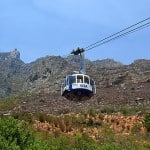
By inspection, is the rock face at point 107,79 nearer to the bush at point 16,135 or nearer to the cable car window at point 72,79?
the cable car window at point 72,79

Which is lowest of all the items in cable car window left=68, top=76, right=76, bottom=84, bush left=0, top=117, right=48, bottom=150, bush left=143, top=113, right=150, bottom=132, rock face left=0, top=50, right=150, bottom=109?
bush left=0, top=117, right=48, bottom=150

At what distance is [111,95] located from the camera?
55.7 meters

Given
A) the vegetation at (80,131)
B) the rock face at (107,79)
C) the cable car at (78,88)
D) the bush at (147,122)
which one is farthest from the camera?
the rock face at (107,79)

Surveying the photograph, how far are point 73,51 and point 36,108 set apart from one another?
24821 millimetres

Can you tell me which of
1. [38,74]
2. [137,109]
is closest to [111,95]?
[137,109]

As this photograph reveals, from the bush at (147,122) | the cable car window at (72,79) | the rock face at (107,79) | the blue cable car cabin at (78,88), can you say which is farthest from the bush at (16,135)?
the rock face at (107,79)

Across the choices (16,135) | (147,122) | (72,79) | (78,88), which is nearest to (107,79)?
(147,122)

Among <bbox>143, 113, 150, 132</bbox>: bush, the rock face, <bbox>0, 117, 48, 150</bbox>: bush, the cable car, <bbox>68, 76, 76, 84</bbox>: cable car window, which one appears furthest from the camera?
the rock face

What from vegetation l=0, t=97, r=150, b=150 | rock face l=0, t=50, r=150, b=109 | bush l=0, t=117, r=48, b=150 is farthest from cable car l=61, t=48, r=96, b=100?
rock face l=0, t=50, r=150, b=109

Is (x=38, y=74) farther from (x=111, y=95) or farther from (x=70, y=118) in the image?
(x=70, y=118)

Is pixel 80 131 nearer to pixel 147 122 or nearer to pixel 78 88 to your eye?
pixel 147 122

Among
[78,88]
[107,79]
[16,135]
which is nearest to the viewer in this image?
[16,135]

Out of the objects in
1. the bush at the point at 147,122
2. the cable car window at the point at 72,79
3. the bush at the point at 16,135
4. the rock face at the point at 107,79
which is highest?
the rock face at the point at 107,79

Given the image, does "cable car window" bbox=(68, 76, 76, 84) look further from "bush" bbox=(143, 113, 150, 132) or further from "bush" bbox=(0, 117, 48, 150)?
"bush" bbox=(143, 113, 150, 132)
